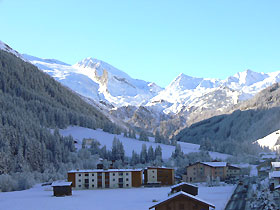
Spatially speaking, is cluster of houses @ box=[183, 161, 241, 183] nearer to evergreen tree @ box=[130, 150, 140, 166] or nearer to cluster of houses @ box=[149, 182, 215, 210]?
evergreen tree @ box=[130, 150, 140, 166]

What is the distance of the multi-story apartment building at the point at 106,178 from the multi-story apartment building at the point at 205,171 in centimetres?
1716

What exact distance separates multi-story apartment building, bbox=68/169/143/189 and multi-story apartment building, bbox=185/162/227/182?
17161 mm

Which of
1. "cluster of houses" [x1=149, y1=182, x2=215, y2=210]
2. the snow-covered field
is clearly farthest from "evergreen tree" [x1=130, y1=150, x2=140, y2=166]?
"cluster of houses" [x1=149, y1=182, x2=215, y2=210]

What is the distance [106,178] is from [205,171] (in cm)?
2230

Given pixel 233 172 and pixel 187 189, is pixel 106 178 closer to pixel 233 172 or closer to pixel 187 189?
pixel 187 189

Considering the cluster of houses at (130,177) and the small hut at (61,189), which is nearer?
the small hut at (61,189)

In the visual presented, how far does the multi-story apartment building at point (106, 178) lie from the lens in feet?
317

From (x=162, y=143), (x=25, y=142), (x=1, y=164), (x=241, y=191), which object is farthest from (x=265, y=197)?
(x=162, y=143)

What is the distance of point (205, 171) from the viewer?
109m

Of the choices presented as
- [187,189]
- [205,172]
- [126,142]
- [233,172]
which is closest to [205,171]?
[205,172]

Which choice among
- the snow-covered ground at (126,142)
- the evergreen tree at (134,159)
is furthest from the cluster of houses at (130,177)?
the snow-covered ground at (126,142)

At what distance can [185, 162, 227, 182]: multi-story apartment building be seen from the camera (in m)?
108

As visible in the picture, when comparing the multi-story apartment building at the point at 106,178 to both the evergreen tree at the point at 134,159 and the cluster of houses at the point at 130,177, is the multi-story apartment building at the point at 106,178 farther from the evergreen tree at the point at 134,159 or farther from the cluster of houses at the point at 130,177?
the evergreen tree at the point at 134,159

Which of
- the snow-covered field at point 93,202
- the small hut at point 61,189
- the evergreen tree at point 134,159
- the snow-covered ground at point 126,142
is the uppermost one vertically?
the snow-covered ground at point 126,142
